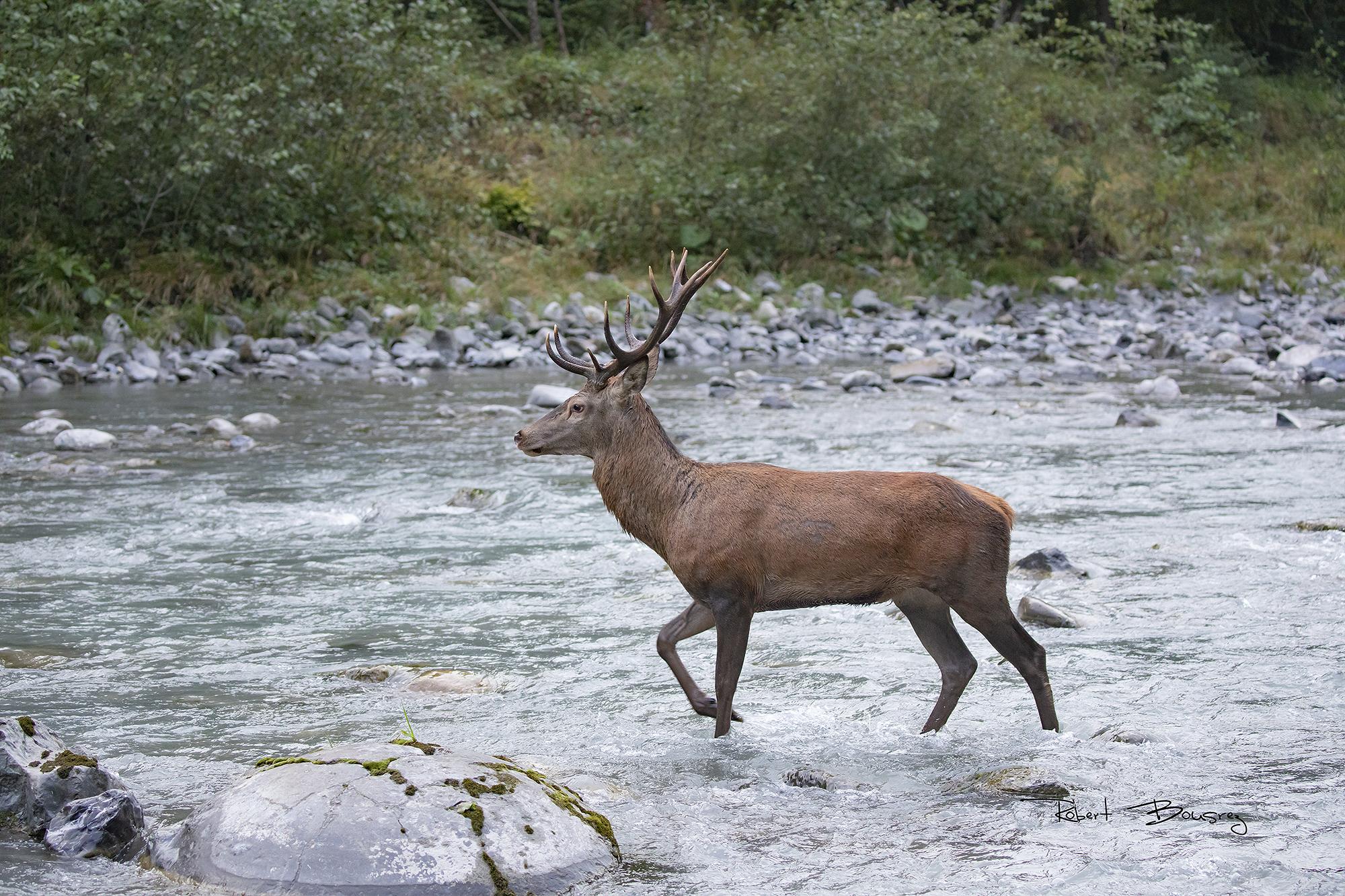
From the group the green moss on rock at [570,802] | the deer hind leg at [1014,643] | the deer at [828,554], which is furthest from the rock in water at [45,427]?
the deer hind leg at [1014,643]

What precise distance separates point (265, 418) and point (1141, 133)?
83.0 ft

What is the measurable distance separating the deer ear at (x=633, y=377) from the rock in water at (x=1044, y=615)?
2298 mm

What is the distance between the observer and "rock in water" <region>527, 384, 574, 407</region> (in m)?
15.2

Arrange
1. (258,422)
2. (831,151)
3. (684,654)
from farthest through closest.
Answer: (831,151) < (258,422) < (684,654)

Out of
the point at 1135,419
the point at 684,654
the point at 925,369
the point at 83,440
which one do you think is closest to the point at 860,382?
the point at 925,369

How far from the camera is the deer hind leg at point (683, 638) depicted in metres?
5.90

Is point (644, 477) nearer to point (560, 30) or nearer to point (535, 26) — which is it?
point (535, 26)

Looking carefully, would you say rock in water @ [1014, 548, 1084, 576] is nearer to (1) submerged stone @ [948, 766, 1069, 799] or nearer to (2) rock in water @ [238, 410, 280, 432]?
(1) submerged stone @ [948, 766, 1069, 799]

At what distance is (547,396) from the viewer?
15305 mm

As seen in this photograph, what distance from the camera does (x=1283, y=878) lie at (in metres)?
4.10

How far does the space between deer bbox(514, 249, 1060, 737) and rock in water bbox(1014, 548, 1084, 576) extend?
2.36 metres

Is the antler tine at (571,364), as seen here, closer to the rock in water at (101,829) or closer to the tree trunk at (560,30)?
the rock in water at (101,829)

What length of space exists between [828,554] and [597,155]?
2348 centimetres

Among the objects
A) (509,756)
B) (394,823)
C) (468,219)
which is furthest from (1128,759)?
(468,219)
